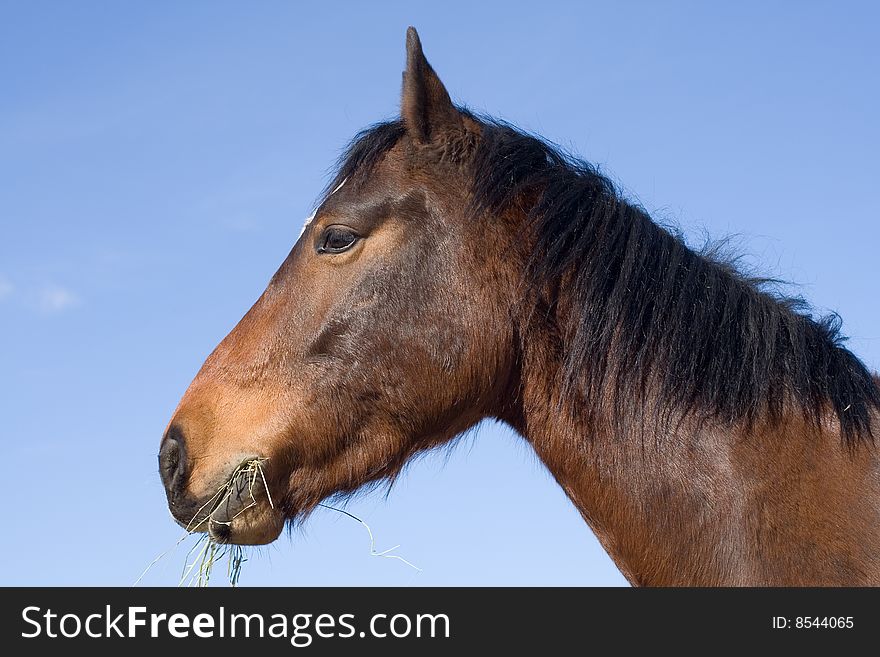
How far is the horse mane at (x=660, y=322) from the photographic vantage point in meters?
3.87

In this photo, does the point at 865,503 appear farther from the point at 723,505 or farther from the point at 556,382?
the point at 556,382

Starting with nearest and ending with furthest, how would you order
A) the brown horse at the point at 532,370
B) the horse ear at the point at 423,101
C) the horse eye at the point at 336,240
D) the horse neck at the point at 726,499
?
the horse neck at the point at 726,499 → the brown horse at the point at 532,370 → the horse eye at the point at 336,240 → the horse ear at the point at 423,101

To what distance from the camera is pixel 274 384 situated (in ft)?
13.8

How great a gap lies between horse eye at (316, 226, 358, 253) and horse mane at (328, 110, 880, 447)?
26.1 inches

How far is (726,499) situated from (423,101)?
2.56 meters

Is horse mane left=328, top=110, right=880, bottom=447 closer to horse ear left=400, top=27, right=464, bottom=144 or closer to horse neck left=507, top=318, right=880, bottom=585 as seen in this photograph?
horse neck left=507, top=318, right=880, bottom=585

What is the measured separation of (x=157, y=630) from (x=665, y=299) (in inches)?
116

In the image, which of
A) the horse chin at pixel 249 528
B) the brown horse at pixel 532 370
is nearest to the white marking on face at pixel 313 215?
the brown horse at pixel 532 370

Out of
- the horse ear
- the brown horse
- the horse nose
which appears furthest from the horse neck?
the horse nose

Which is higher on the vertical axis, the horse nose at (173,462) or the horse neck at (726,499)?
the horse nose at (173,462)

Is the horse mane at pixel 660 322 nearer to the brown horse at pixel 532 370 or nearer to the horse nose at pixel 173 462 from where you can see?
the brown horse at pixel 532 370

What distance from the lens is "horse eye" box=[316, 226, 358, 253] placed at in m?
4.42

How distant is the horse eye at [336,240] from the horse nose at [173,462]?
1169 millimetres

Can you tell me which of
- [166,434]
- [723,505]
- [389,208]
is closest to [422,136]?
[389,208]
